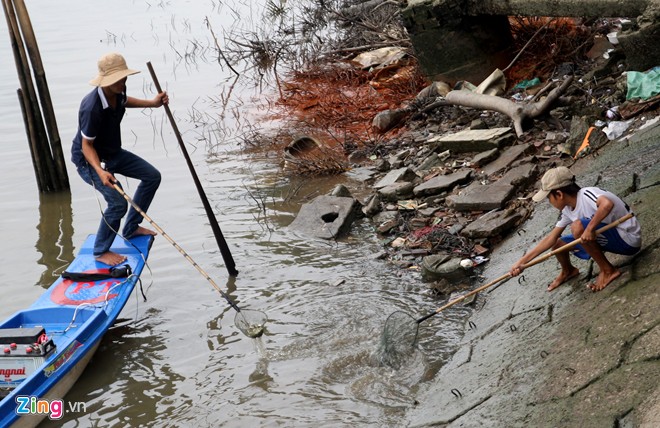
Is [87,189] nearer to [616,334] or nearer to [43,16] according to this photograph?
[616,334]

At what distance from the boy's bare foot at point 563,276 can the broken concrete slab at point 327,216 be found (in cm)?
355

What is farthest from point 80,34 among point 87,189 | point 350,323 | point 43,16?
point 350,323

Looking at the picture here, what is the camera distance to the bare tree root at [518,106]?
9.23 metres

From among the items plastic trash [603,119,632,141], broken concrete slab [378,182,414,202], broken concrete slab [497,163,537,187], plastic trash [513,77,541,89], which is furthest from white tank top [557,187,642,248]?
plastic trash [513,77,541,89]

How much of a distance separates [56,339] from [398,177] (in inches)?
184

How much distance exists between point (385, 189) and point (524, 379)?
4.79 m

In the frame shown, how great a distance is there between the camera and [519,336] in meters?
5.39

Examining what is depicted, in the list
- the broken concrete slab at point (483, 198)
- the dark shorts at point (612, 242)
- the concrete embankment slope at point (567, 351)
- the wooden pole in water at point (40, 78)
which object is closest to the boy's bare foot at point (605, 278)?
the concrete embankment slope at point (567, 351)

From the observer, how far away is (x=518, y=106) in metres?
9.45

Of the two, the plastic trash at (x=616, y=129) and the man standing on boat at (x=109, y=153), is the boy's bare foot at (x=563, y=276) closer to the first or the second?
the plastic trash at (x=616, y=129)

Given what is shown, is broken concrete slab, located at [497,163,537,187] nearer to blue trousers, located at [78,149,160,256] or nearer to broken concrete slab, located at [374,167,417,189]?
broken concrete slab, located at [374,167,417,189]

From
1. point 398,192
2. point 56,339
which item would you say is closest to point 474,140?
point 398,192

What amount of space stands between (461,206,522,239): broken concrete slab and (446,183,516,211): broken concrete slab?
194mm

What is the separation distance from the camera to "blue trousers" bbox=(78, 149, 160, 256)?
24.4 feet
